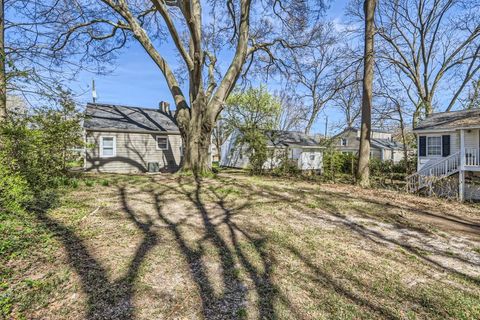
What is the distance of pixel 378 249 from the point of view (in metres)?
4.32

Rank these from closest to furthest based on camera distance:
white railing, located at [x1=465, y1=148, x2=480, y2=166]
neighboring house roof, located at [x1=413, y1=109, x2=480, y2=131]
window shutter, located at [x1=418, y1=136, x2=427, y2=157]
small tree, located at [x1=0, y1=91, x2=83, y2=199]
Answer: small tree, located at [x1=0, y1=91, x2=83, y2=199] < white railing, located at [x1=465, y1=148, x2=480, y2=166] < neighboring house roof, located at [x1=413, y1=109, x2=480, y2=131] < window shutter, located at [x1=418, y1=136, x2=427, y2=157]

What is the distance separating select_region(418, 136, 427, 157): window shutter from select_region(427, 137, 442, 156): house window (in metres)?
0.15

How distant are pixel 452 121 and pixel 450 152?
5.95ft

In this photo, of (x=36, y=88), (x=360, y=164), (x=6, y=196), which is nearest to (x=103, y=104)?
(x=36, y=88)

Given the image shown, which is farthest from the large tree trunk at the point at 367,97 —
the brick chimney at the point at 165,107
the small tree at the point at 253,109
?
the small tree at the point at 253,109

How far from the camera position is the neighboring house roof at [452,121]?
12695mm

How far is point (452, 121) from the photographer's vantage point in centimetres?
1421

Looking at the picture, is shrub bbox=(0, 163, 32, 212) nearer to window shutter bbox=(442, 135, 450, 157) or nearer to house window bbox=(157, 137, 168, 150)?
house window bbox=(157, 137, 168, 150)

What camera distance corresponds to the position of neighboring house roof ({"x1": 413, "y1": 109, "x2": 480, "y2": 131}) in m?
12.7

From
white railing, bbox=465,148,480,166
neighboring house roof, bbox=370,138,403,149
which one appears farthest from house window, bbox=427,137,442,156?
neighboring house roof, bbox=370,138,403,149

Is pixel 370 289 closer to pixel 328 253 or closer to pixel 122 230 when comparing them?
pixel 328 253

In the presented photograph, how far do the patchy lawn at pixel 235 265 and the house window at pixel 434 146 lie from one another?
10.1 m

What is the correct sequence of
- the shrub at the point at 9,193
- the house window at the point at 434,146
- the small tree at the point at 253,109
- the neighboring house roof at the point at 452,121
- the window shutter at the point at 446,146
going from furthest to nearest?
the small tree at the point at 253,109 → the house window at the point at 434,146 → the window shutter at the point at 446,146 → the neighboring house roof at the point at 452,121 → the shrub at the point at 9,193

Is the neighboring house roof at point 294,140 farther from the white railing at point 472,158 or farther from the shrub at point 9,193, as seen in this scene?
the shrub at point 9,193
